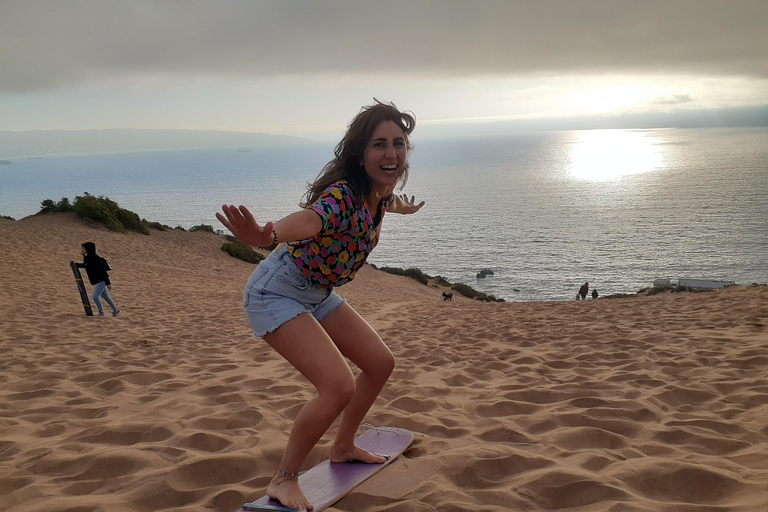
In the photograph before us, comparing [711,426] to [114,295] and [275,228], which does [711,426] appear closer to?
[275,228]

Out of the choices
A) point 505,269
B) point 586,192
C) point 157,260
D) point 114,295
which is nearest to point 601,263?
point 505,269

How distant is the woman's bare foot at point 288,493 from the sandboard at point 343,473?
3 cm

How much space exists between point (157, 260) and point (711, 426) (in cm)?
2116

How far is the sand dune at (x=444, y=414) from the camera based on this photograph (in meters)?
2.53

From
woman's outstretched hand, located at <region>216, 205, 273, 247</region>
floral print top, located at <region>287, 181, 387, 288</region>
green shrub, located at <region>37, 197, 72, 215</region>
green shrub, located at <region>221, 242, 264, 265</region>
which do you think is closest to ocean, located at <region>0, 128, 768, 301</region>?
green shrub, located at <region>221, 242, 264, 265</region>

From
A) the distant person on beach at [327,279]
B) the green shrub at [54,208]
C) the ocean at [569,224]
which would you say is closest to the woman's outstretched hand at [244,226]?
the distant person on beach at [327,279]

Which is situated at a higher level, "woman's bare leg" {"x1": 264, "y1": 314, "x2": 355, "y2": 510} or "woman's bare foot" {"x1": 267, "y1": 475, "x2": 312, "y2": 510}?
"woman's bare leg" {"x1": 264, "y1": 314, "x2": 355, "y2": 510}

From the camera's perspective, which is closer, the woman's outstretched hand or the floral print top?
the woman's outstretched hand

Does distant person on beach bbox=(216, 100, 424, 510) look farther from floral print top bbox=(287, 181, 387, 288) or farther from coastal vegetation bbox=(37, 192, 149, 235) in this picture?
coastal vegetation bbox=(37, 192, 149, 235)

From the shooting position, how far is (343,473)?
9.33 ft

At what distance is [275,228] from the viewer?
2.11 m

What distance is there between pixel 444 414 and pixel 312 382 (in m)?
1.80

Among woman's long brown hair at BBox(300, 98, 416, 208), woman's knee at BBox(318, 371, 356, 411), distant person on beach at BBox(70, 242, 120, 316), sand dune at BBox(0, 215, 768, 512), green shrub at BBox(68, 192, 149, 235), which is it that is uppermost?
green shrub at BBox(68, 192, 149, 235)

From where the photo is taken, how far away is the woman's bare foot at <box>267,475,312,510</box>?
239 centimetres
